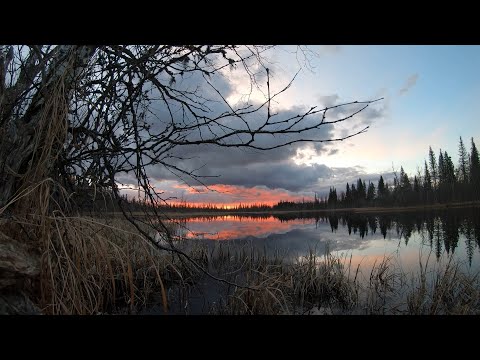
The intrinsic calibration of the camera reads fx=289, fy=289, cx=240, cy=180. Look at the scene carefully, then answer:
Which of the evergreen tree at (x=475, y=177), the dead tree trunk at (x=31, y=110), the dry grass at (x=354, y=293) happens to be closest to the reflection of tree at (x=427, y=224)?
the evergreen tree at (x=475, y=177)

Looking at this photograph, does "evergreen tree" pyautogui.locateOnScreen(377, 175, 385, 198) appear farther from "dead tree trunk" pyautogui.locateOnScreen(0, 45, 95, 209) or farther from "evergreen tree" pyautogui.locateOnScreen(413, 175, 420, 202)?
"dead tree trunk" pyautogui.locateOnScreen(0, 45, 95, 209)

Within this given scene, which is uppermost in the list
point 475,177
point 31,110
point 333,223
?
point 475,177

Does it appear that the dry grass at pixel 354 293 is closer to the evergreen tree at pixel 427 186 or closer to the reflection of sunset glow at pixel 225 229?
the reflection of sunset glow at pixel 225 229

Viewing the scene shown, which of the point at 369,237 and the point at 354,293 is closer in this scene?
the point at 354,293

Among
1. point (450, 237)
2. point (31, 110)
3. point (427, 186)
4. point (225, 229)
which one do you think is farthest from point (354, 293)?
point (427, 186)

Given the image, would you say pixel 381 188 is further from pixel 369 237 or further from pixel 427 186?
pixel 369 237

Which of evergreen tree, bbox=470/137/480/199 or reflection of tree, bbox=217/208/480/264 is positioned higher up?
evergreen tree, bbox=470/137/480/199

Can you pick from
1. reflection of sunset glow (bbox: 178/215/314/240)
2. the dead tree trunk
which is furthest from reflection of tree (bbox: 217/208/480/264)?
the dead tree trunk

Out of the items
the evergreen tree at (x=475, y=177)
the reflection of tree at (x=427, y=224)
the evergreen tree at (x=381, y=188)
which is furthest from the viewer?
the evergreen tree at (x=381, y=188)

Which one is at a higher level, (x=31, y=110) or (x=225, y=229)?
(x=31, y=110)

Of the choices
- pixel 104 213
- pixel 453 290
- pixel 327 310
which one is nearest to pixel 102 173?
pixel 104 213
